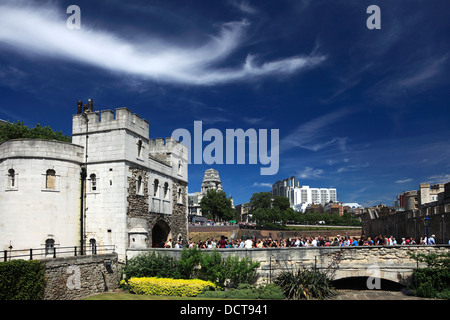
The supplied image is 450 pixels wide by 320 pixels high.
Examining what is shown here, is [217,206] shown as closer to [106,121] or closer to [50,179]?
[106,121]

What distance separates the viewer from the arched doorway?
1249 inches

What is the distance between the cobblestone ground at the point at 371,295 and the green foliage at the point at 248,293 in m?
3.25

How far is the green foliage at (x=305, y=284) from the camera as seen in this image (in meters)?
21.0

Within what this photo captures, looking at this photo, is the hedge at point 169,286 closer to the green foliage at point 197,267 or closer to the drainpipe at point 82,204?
the green foliage at point 197,267

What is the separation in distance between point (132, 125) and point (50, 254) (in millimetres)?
10075

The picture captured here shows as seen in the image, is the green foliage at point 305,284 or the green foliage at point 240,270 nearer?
the green foliage at point 305,284

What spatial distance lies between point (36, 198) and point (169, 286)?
10.0 meters

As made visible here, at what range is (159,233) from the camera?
3250 centimetres

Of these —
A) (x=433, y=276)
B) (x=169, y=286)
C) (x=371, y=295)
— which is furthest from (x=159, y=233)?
(x=433, y=276)

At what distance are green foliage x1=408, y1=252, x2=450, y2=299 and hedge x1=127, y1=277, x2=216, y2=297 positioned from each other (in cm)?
1183

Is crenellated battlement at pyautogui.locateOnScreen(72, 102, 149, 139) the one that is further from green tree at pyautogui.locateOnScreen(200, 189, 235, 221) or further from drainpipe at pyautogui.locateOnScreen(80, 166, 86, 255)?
green tree at pyautogui.locateOnScreen(200, 189, 235, 221)

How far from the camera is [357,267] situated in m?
23.2

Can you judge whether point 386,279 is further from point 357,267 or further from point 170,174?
point 170,174

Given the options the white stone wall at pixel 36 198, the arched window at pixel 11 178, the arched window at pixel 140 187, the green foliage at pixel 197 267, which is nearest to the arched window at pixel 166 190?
the arched window at pixel 140 187
